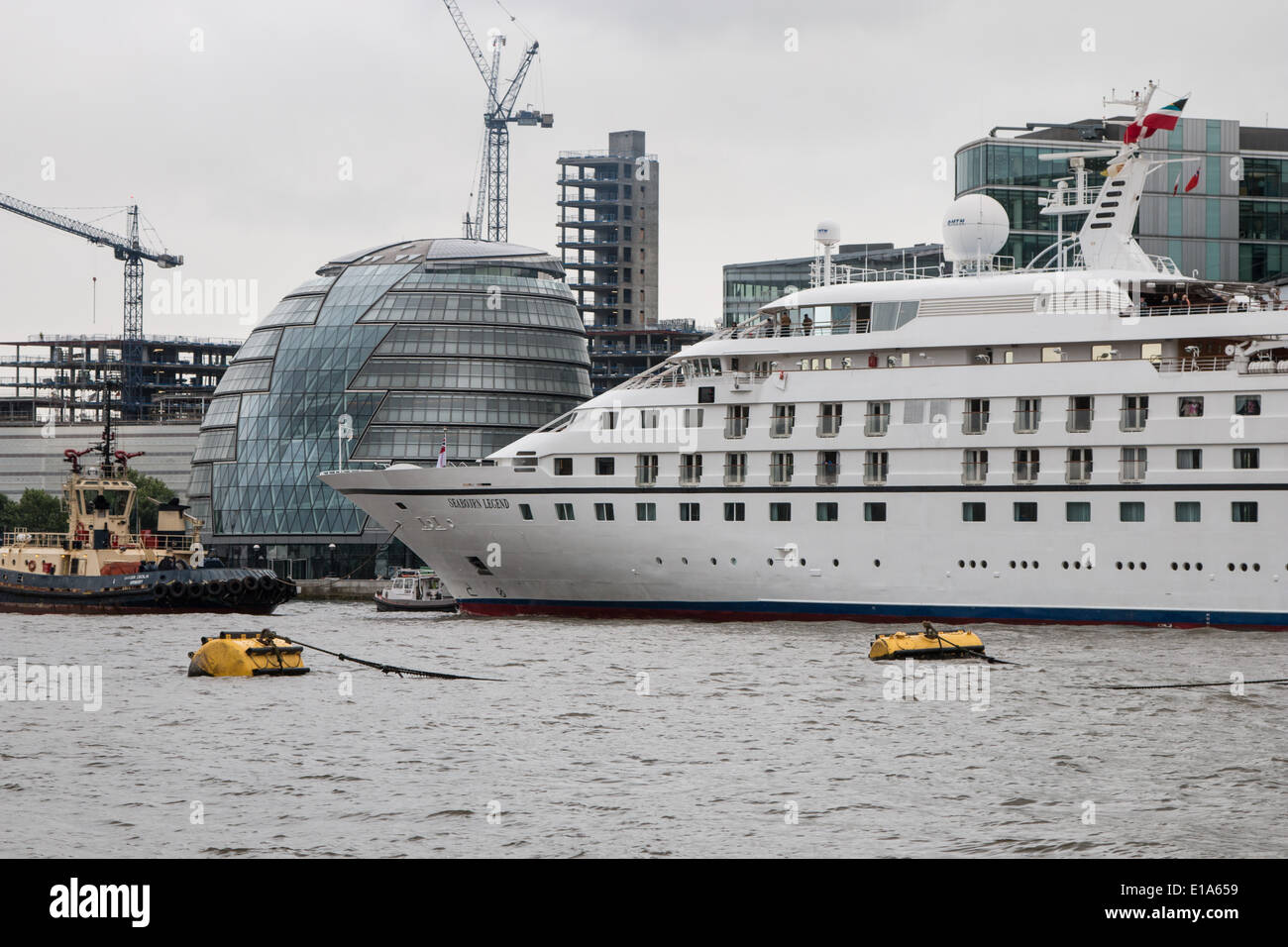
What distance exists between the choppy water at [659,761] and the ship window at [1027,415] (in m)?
12.3

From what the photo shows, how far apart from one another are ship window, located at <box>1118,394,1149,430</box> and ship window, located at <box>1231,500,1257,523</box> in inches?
176

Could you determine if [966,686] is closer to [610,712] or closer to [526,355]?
[610,712]

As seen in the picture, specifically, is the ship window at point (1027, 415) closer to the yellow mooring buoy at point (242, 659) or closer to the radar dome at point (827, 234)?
the radar dome at point (827, 234)

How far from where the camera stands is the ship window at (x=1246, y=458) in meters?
55.5

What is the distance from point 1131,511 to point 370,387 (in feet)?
298

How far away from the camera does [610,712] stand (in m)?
35.3

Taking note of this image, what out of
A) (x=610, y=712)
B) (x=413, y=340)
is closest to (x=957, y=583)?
(x=610, y=712)

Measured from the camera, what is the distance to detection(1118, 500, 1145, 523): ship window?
184 feet

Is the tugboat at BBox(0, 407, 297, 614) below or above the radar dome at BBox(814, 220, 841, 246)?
below

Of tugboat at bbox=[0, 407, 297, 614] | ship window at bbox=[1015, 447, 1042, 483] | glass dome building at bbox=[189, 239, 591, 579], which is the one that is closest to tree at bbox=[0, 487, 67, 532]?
glass dome building at bbox=[189, 239, 591, 579]

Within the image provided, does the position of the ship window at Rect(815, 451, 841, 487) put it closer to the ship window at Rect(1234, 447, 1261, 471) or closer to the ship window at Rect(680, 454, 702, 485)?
the ship window at Rect(680, 454, 702, 485)

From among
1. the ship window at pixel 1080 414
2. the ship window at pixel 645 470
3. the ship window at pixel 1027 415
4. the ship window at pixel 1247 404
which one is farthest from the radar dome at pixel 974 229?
the ship window at pixel 645 470

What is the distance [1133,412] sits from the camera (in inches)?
2256
